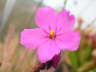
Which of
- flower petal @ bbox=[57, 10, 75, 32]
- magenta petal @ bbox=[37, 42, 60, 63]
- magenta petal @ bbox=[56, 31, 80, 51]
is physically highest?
flower petal @ bbox=[57, 10, 75, 32]

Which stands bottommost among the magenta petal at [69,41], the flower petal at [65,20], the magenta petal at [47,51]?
the magenta petal at [47,51]

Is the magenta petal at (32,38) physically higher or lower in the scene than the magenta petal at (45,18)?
lower

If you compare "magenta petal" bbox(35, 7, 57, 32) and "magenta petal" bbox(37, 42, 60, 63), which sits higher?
"magenta petal" bbox(35, 7, 57, 32)

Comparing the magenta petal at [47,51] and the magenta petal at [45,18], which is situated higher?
the magenta petal at [45,18]
